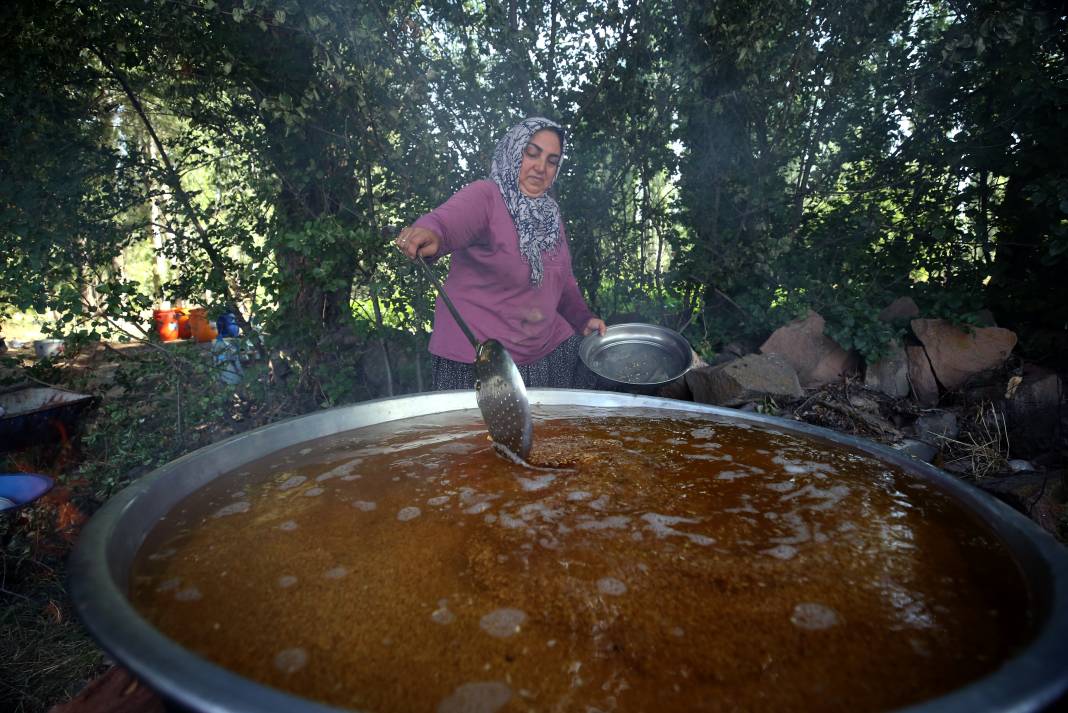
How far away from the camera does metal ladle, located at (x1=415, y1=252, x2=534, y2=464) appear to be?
5.62ft

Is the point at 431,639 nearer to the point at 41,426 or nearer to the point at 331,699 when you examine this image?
the point at 331,699

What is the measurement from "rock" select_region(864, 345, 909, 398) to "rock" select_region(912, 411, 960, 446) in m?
0.33

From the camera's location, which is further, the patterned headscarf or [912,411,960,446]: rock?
[912,411,960,446]: rock

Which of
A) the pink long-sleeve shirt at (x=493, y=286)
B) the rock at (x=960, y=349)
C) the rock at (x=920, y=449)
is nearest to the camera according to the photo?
the pink long-sleeve shirt at (x=493, y=286)

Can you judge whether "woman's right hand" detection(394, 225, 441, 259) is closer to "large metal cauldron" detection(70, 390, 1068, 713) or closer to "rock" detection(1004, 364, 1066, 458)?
"large metal cauldron" detection(70, 390, 1068, 713)

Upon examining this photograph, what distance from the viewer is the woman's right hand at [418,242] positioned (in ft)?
7.31

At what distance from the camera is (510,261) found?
10.00ft

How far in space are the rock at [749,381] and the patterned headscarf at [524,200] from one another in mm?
1484

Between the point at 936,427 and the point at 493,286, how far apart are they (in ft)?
9.70

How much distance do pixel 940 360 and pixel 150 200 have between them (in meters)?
5.64

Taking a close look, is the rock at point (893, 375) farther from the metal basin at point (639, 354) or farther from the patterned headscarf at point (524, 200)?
the patterned headscarf at point (524, 200)

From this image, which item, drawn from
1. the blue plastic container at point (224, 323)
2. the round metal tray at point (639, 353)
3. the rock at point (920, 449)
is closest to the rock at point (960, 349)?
the rock at point (920, 449)

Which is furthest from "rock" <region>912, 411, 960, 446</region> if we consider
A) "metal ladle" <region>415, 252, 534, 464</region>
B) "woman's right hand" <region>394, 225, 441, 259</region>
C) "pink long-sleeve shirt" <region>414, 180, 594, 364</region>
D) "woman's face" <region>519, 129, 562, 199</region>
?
"woman's right hand" <region>394, 225, 441, 259</region>

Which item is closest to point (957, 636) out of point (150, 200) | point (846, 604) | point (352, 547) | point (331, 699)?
point (846, 604)
